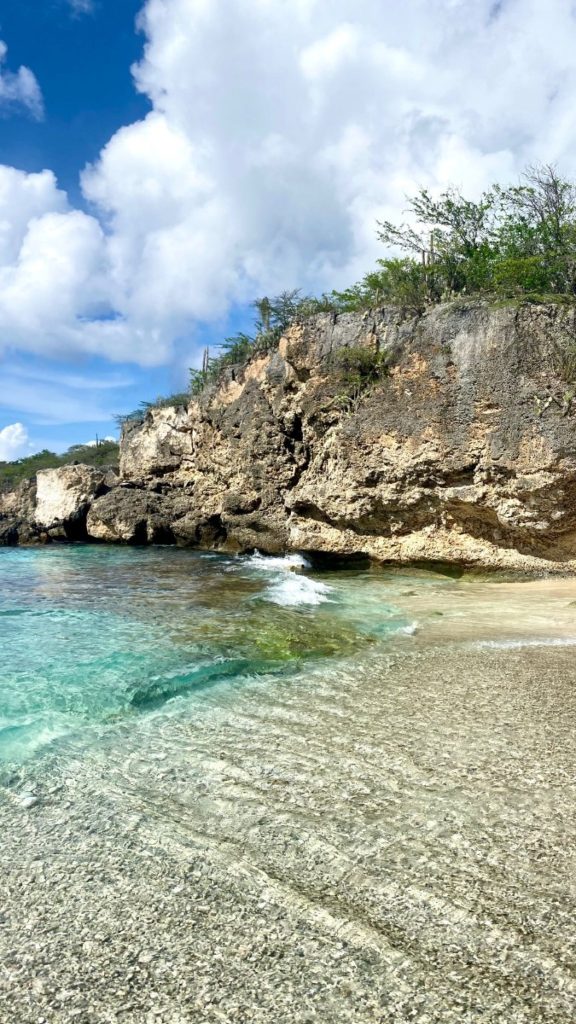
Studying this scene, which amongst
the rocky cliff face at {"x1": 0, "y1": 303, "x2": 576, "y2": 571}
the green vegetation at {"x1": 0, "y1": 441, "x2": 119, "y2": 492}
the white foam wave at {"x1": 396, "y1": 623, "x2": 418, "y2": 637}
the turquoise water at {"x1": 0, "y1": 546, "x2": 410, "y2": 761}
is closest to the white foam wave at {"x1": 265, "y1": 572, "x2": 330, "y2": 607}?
the turquoise water at {"x1": 0, "y1": 546, "x2": 410, "y2": 761}

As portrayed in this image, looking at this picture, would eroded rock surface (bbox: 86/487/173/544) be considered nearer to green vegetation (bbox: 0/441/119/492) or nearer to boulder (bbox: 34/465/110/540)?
boulder (bbox: 34/465/110/540)

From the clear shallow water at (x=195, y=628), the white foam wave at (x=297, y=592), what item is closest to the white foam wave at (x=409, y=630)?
the clear shallow water at (x=195, y=628)

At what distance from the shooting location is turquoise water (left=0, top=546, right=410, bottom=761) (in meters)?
6.45

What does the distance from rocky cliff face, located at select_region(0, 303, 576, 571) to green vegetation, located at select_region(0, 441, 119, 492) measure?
24248mm

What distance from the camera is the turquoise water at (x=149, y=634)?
6.45 metres

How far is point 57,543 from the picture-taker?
33812 mm

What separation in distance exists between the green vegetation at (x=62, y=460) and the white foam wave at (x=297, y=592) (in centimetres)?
3274

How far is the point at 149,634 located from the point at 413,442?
35.2 ft

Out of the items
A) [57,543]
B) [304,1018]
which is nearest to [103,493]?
[57,543]

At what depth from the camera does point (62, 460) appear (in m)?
50.8

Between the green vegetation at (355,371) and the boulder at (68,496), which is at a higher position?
the green vegetation at (355,371)

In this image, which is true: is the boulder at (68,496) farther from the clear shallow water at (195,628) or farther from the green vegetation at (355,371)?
the green vegetation at (355,371)

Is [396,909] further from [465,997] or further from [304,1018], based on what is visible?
[304,1018]

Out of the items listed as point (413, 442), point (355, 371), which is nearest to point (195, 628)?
point (413, 442)
